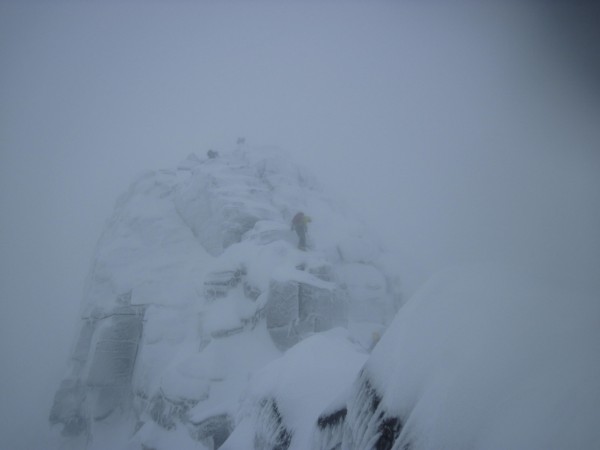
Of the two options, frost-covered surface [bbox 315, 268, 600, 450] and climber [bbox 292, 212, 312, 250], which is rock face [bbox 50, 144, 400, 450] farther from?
frost-covered surface [bbox 315, 268, 600, 450]

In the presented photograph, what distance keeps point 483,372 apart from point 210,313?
15041mm

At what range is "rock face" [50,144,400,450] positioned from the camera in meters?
10.8

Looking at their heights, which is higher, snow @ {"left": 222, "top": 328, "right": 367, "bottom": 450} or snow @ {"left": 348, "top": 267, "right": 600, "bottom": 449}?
snow @ {"left": 348, "top": 267, "right": 600, "bottom": 449}

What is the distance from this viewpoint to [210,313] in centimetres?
1581

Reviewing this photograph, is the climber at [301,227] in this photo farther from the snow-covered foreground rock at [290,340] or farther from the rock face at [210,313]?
the snow-covered foreground rock at [290,340]

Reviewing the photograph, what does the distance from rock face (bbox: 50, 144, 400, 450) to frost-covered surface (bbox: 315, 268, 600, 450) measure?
8.96ft

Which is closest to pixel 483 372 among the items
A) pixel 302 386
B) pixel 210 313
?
pixel 302 386

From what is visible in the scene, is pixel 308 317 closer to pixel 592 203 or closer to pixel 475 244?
pixel 592 203

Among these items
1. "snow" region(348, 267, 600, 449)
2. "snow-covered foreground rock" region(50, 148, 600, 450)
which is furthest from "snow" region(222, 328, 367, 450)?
"snow" region(348, 267, 600, 449)

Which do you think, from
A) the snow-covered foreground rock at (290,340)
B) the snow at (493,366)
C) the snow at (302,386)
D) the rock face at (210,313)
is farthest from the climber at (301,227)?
the snow at (493,366)

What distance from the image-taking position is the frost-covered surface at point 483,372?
2.21m

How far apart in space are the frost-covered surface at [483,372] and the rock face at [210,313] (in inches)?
108

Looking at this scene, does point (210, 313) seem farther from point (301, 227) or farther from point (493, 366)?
point (493, 366)

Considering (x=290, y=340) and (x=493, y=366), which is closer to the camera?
(x=493, y=366)
